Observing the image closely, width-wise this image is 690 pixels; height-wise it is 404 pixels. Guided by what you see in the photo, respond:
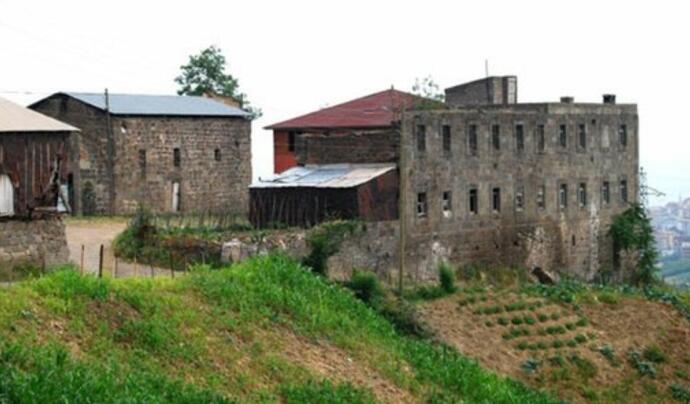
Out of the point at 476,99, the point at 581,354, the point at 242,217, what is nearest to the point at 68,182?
the point at 242,217

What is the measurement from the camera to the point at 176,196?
49.4 m

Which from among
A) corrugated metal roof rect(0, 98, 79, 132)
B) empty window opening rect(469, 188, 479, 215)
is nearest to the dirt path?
corrugated metal roof rect(0, 98, 79, 132)

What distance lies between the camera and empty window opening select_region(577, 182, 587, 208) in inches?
1984

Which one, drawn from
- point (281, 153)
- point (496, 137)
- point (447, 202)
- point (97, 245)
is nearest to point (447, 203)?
point (447, 202)

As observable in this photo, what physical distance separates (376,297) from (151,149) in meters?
17.1

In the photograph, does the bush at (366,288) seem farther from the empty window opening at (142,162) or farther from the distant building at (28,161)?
the empty window opening at (142,162)

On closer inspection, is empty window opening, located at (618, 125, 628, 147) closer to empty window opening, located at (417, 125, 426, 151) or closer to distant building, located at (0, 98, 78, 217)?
empty window opening, located at (417, 125, 426, 151)

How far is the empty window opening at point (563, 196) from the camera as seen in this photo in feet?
162

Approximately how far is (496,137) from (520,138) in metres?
1.39

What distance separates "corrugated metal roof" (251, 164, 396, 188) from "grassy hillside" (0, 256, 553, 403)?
9770mm

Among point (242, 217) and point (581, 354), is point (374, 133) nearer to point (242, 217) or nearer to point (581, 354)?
point (242, 217)

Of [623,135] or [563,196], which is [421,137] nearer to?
[563,196]

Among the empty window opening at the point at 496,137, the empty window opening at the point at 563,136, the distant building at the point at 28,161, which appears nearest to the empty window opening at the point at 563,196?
the empty window opening at the point at 563,136

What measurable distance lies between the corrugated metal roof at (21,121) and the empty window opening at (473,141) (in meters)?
14.7
